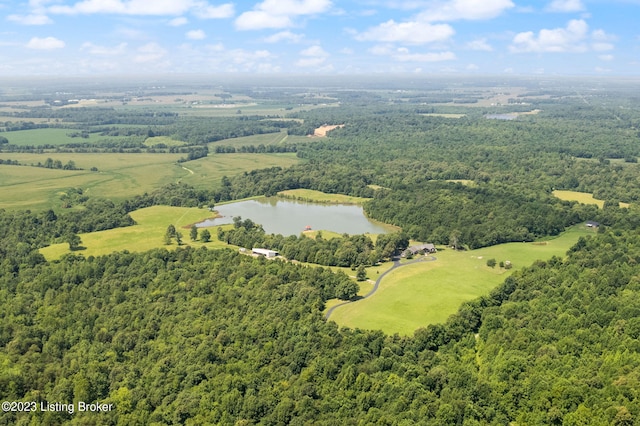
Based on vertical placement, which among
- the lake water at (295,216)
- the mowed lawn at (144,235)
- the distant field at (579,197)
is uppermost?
the distant field at (579,197)

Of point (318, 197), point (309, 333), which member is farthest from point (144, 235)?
point (309, 333)

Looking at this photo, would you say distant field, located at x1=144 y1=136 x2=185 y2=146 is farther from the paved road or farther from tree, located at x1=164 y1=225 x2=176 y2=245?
the paved road

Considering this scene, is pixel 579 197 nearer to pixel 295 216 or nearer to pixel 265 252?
pixel 295 216

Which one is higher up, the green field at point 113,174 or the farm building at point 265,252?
the green field at point 113,174

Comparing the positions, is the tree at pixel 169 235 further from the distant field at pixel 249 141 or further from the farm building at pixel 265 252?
the distant field at pixel 249 141

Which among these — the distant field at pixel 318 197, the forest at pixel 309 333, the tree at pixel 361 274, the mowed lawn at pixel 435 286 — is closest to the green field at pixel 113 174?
the distant field at pixel 318 197

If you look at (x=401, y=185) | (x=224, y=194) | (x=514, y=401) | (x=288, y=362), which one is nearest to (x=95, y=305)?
(x=288, y=362)

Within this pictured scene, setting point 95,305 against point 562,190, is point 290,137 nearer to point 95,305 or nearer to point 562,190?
point 562,190
